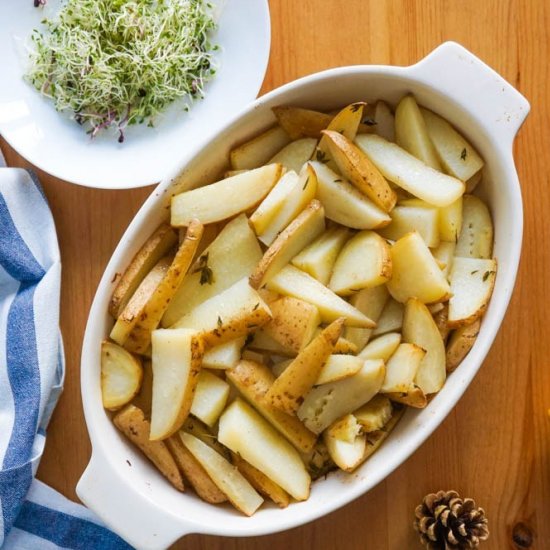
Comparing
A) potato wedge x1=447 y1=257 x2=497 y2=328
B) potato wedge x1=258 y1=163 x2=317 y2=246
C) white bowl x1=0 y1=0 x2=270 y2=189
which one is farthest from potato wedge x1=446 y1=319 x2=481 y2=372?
white bowl x1=0 y1=0 x2=270 y2=189

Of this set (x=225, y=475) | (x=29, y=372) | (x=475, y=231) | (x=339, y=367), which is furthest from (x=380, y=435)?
(x=29, y=372)

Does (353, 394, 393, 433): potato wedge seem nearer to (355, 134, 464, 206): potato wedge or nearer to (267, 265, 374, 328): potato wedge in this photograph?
(267, 265, 374, 328): potato wedge

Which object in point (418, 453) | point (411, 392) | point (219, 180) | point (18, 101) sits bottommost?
point (418, 453)

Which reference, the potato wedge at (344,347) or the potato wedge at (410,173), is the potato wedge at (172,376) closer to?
the potato wedge at (344,347)

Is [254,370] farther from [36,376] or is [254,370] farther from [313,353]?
[36,376]

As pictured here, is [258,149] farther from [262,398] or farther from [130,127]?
[262,398]

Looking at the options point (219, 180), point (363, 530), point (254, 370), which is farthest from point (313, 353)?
point (363, 530)
